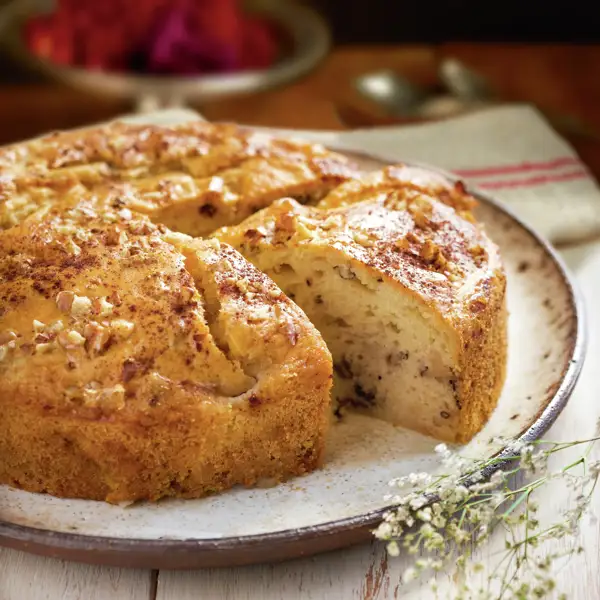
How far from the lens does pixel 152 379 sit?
246cm

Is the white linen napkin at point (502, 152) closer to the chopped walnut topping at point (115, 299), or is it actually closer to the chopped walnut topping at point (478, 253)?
the chopped walnut topping at point (478, 253)

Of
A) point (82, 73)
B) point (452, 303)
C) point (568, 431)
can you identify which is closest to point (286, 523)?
point (452, 303)

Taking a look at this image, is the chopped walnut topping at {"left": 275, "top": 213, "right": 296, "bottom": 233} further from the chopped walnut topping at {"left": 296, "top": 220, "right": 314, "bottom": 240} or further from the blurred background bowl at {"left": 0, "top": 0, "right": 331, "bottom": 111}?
the blurred background bowl at {"left": 0, "top": 0, "right": 331, "bottom": 111}

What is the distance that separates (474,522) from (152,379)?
0.85m

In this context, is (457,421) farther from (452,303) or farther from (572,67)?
(572,67)

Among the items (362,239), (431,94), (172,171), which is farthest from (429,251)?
(431,94)

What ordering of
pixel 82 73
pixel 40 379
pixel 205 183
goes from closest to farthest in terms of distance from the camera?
pixel 40 379, pixel 205 183, pixel 82 73

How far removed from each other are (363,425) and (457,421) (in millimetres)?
279

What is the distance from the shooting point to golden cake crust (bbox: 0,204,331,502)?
2.47 m

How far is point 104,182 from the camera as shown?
10.6 feet

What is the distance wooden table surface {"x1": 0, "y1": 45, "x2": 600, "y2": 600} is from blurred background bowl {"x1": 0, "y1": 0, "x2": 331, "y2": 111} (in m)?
0.14

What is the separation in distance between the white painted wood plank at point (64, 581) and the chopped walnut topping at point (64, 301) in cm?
62

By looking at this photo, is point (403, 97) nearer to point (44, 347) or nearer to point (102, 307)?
point (102, 307)

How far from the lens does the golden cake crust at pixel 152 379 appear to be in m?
2.47
